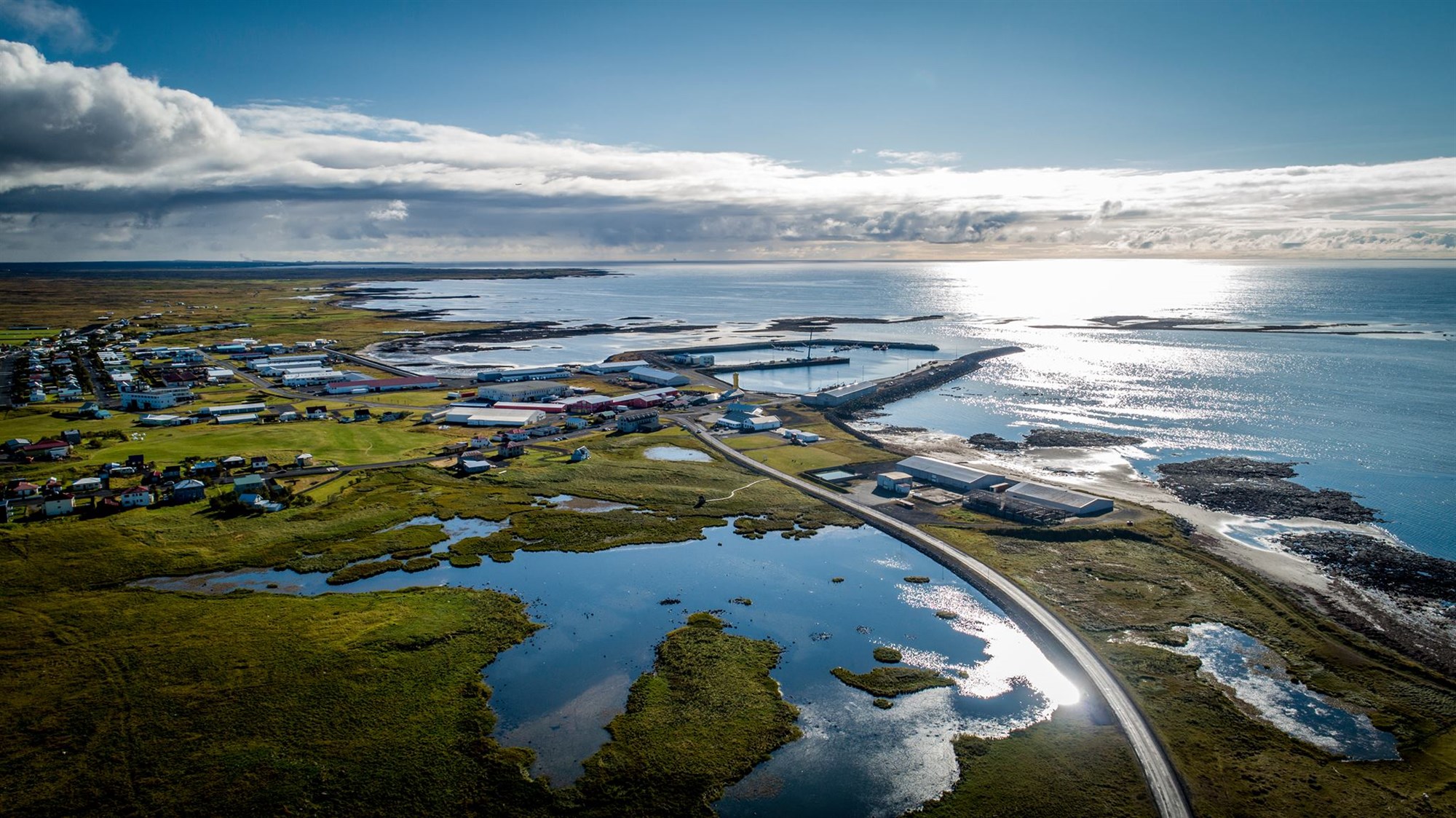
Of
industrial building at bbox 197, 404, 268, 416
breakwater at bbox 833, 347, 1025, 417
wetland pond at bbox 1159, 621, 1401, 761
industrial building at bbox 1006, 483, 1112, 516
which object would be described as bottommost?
wetland pond at bbox 1159, 621, 1401, 761

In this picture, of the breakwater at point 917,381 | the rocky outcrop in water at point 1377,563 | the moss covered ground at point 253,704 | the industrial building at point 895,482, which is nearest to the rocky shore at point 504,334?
the breakwater at point 917,381

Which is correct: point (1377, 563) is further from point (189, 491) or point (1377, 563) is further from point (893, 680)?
point (189, 491)

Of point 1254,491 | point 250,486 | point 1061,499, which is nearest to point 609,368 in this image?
point 250,486

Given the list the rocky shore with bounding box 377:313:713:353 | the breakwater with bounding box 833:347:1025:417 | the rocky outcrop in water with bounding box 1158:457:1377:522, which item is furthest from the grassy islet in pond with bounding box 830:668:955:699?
the rocky shore with bounding box 377:313:713:353

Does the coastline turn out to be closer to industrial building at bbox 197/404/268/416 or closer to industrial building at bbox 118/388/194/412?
industrial building at bbox 197/404/268/416

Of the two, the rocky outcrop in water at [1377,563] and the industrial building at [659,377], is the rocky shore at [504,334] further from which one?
the rocky outcrop in water at [1377,563]

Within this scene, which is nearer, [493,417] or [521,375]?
[493,417]

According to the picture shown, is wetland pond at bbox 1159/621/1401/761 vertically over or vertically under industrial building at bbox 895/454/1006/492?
under
